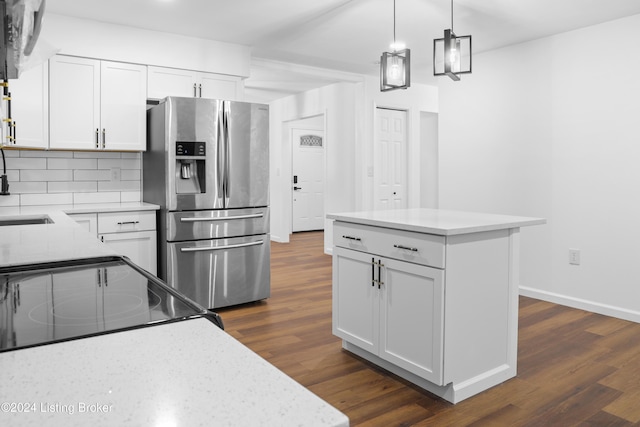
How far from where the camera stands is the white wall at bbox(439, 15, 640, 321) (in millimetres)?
3621

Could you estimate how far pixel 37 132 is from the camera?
3.46 metres

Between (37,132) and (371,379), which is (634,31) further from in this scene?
(37,132)

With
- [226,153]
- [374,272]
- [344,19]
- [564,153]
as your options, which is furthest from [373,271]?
[564,153]

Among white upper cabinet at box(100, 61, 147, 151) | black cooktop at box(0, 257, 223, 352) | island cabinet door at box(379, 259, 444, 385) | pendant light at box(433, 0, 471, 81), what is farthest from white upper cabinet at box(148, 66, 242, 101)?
black cooktop at box(0, 257, 223, 352)

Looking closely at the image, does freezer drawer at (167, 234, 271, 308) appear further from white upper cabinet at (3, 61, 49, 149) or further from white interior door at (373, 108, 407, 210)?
white interior door at (373, 108, 407, 210)

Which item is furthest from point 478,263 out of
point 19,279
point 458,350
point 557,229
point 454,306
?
Result: point 557,229

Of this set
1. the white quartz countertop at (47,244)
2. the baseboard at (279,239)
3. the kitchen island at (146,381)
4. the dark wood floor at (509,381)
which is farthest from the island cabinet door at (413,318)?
the baseboard at (279,239)

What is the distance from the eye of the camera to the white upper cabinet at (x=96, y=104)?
356 cm

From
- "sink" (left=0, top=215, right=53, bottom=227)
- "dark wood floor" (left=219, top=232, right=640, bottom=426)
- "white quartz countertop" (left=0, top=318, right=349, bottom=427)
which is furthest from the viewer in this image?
"sink" (left=0, top=215, right=53, bottom=227)

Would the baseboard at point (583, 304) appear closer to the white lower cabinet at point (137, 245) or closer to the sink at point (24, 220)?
the white lower cabinet at point (137, 245)

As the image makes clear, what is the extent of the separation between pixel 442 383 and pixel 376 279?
627 mm

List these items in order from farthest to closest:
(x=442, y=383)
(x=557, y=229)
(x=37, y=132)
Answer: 1. (x=557, y=229)
2. (x=37, y=132)
3. (x=442, y=383)

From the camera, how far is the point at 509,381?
8.19 ft

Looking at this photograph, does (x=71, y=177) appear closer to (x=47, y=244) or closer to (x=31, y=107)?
(x=31, y=107)
